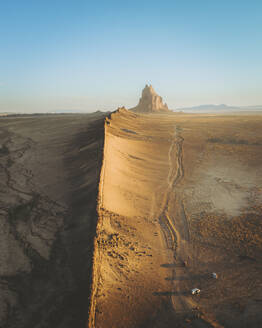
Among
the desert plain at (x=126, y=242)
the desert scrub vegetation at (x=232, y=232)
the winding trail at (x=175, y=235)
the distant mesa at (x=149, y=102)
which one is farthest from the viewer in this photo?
the distant mesa at (x=149, y=102)

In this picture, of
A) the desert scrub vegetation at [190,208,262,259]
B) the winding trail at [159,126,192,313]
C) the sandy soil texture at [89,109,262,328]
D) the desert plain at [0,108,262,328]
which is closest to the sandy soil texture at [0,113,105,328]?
the desert plain at [0,108,262,328]

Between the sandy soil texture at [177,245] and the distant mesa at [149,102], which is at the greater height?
the distant mesa at [149,102]

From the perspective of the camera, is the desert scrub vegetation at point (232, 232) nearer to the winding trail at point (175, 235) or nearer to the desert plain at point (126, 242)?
the desert plain at point (126, 242)

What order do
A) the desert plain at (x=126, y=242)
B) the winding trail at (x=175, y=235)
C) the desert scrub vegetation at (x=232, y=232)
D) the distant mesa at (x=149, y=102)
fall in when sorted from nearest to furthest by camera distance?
the desert plain at (x=126, y=242) → the winding trail at (x=175, y=235) → the desert scrub vegetation at (x=232, y=232) → the distant mesa at (x=149, y=102)

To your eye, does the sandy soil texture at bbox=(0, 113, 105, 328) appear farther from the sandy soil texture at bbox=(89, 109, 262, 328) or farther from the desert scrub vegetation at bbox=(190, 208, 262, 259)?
the desert scrub vegetation at bbox=(190, 208, 262, 259)

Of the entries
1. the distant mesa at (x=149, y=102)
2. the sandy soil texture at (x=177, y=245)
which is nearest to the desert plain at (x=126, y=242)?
the sandy soil texture at (x=177, y=245)

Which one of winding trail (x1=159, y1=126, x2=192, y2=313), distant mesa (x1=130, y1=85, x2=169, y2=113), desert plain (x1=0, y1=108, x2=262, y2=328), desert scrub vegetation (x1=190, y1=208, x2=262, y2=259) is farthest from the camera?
distant mesa (x1=130, y1=85, x2=169, y2=113)
